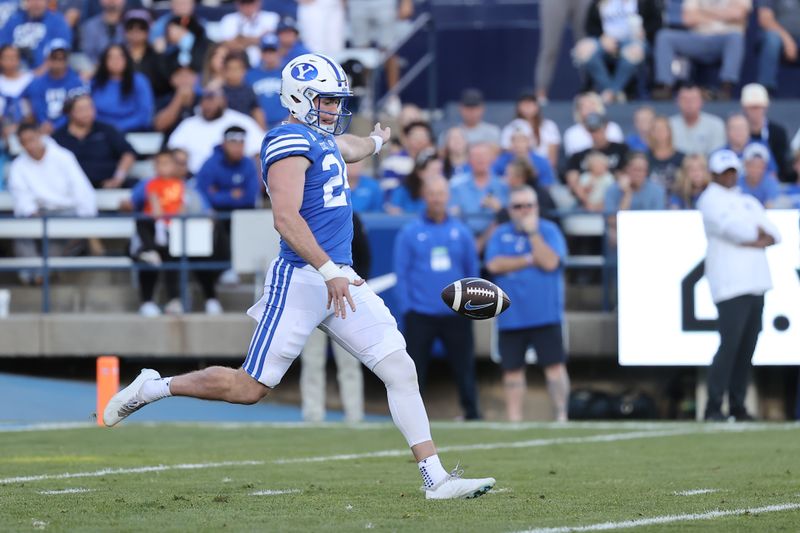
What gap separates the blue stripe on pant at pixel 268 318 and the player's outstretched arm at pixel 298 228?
259mm

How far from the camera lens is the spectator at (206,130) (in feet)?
52.7

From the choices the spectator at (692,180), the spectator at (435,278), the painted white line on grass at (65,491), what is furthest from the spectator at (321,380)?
the painted white line on grass at (65,491)

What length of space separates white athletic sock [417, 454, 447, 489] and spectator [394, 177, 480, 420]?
20.6ft

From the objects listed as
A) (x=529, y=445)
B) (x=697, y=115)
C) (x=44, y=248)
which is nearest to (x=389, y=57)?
(x=697, y=115)

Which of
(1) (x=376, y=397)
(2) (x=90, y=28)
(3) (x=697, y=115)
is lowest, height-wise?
(1) (x=376, y=397)

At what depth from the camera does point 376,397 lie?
612 inches

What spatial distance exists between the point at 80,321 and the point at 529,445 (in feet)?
19.8

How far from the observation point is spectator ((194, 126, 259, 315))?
597 inches

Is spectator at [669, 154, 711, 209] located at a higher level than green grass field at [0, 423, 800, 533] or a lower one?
higher

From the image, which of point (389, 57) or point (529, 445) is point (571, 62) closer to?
point (389, 57)

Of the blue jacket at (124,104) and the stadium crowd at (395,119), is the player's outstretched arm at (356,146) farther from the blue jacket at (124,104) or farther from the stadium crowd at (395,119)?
the blue jacket at (124,104)

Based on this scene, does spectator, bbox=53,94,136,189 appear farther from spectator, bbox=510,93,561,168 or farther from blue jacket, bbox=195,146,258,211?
spectator, bbox=510,93,561,168

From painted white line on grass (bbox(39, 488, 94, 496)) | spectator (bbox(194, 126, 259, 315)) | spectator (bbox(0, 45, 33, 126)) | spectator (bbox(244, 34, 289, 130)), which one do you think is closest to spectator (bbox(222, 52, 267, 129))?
spectator (bbox(244, 34, 289, 130))

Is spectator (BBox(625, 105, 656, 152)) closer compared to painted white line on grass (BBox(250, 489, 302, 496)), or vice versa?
painted white line on grass (BBox(250, 489, 302, 496))
